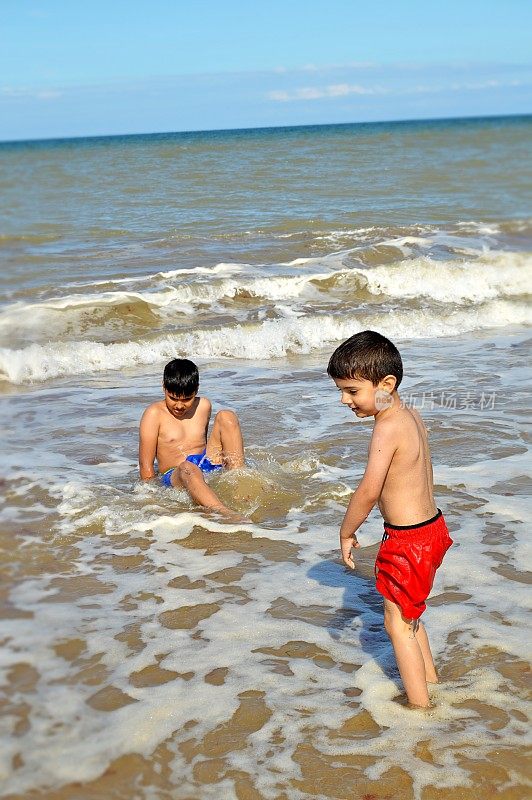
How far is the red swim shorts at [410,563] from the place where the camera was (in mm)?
3119

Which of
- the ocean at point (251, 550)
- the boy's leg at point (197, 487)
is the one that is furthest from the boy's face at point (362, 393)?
the boy's leg at point (197, 487)

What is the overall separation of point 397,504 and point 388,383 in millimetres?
444

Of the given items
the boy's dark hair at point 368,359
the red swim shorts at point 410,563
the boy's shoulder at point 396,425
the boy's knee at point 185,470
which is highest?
the boy's dark hair at point 368,359

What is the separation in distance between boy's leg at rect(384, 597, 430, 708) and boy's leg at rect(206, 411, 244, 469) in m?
2.72

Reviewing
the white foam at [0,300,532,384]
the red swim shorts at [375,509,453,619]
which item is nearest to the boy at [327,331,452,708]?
the red swim shorts at [375,509,453,619]

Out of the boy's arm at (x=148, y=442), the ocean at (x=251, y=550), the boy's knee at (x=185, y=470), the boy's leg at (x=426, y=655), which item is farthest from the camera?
the boy's arm at (x=148, y=442)

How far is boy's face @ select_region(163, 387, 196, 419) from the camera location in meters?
5.61

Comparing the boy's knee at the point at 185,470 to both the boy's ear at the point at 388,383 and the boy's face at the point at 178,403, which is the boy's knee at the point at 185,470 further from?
the boy's ear at the point at 388,383

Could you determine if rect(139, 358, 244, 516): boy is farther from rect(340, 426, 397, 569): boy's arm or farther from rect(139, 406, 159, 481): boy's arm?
rect(340, 426, 397, 569): boy's arm

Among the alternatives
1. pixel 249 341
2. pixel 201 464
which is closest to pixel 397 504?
pixel 201 464

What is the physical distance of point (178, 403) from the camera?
5.64 m

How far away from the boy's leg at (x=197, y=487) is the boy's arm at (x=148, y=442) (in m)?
0.29

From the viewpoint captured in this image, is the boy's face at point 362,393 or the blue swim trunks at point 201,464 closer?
the boy's face at point 362,393

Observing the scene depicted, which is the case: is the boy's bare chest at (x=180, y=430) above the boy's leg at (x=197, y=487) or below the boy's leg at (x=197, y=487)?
above
